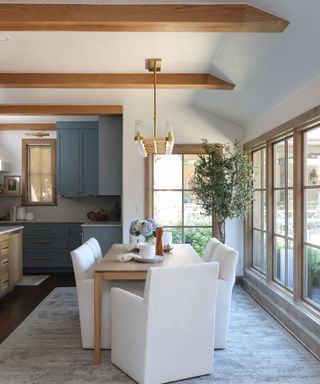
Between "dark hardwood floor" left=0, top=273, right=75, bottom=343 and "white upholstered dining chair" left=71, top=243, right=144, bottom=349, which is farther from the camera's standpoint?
"dark hardwood floor" left=0, top=273, right=75, bottom=343

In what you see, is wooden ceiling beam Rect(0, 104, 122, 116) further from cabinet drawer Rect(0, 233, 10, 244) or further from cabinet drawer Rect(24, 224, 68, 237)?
cabinet drawer Rect(24, 224, 68, 237)

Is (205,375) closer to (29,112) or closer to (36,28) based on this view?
(36,28)

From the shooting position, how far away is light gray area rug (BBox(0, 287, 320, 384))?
281 cm

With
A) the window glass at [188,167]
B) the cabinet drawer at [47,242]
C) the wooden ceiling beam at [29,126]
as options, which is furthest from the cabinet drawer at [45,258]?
the window glass at [188,167]

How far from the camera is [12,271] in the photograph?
5.40 meters

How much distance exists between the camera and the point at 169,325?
2629 mm

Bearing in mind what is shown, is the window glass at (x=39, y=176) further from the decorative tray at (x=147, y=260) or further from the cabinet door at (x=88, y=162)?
the decorative tray at (x=147, y=260)

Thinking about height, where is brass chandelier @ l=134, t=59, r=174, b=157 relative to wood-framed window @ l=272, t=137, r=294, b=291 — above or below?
above

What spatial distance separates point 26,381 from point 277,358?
6.20 feet

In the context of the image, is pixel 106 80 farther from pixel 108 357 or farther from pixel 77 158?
pixel 108 357

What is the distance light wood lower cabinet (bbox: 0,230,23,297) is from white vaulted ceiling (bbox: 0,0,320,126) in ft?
7.29

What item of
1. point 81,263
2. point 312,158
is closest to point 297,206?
point 312,158

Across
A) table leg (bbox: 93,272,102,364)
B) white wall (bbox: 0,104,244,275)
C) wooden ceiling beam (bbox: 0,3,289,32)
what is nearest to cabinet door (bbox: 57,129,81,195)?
white wall (bbox: 0,104,244,275)

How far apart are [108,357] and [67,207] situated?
444 centimetres
